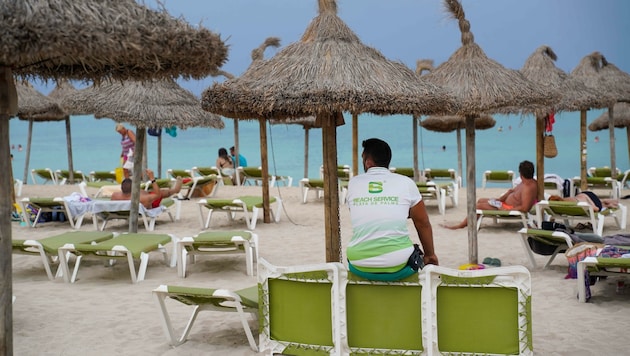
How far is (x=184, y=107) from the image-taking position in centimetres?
852

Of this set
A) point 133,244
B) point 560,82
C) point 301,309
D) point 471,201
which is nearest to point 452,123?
point 560,82

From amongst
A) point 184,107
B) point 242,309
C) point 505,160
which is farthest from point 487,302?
point 505,160

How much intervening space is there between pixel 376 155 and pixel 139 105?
4.79 metres

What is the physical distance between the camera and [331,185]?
16.7 ft

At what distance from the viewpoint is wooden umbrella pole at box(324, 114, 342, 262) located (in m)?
5.05

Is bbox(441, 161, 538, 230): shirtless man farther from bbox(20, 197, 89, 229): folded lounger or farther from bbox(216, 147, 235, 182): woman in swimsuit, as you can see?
bbox(216, 147, 235, 182): woman in swimsuit

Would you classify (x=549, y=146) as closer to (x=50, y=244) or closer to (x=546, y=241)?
(x=546, y=241)

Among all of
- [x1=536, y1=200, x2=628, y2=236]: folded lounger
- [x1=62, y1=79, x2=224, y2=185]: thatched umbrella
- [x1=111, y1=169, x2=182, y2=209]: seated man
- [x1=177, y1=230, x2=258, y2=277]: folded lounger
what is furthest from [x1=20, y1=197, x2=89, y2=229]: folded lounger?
[x1=536, y1=200, x2=628, y2=236]: folded lounger

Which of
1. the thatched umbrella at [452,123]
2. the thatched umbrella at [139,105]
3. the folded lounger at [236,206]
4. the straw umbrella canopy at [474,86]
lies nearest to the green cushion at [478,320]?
the straw umbrella canopy at [474,86]

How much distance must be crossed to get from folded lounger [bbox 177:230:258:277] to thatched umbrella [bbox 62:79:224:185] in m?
1.40

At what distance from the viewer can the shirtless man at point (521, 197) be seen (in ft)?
28.2

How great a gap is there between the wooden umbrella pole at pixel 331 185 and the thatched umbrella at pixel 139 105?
327cm

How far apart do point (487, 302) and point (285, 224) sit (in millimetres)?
6761

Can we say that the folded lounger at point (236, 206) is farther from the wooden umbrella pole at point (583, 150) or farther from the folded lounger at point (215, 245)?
the wooden umbrella pole at point (583, 150)
